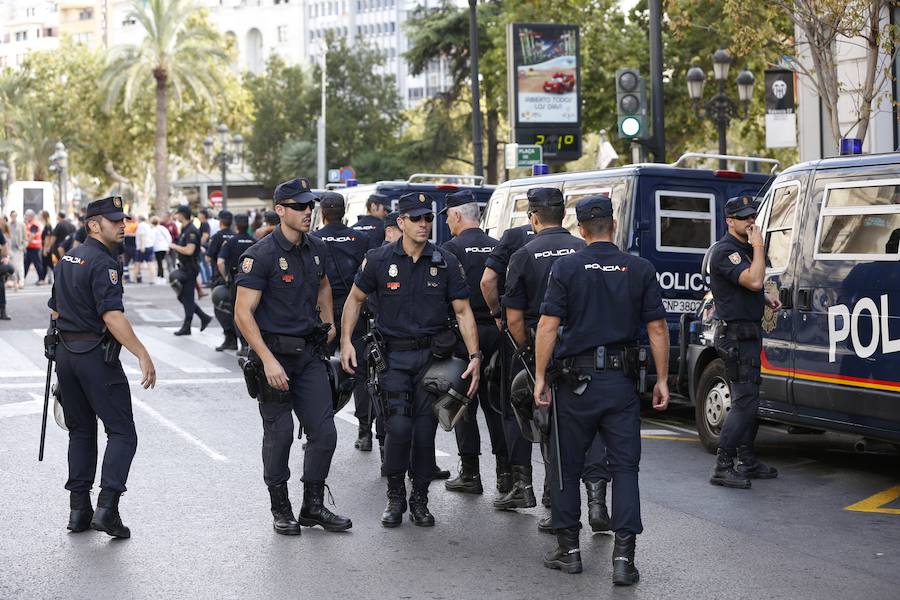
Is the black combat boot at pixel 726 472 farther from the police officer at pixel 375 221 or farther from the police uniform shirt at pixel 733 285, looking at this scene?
the police officer at pixel 375 221

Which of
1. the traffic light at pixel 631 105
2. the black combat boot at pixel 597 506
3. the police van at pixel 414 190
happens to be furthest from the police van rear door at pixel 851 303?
the traffic light at pixel 631 105

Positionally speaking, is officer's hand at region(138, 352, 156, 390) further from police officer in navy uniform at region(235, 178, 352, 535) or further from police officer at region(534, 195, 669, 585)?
police officer at region(534, 195, 669, 585)

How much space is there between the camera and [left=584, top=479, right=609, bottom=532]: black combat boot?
7.59 m

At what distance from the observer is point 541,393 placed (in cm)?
682

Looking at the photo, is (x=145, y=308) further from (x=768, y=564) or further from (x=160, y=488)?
→ (x=768, y=564)

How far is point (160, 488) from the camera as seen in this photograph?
8.91 metres

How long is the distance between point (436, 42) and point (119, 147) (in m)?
30.8

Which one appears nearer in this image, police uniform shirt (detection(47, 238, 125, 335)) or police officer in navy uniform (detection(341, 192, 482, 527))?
police uniform shirt (detection(47, 238, 125, 335))

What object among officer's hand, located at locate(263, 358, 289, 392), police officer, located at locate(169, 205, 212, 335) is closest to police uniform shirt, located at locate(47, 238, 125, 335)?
officer's hand, located at locate(263, 358, 289, 392)

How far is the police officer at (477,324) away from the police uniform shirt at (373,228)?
126 inches

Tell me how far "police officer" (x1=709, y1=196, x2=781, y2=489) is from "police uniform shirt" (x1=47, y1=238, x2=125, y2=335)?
383 cm

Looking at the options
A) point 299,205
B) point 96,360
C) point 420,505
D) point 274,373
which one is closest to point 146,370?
point 96,360

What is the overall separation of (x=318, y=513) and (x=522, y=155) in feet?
49.1

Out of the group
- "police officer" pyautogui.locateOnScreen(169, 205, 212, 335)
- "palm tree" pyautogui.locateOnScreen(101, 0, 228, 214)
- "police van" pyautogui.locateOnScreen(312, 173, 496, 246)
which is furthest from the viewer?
"palm tree" pyautogui.locateOnScreen(101, 0, 228, 214)
